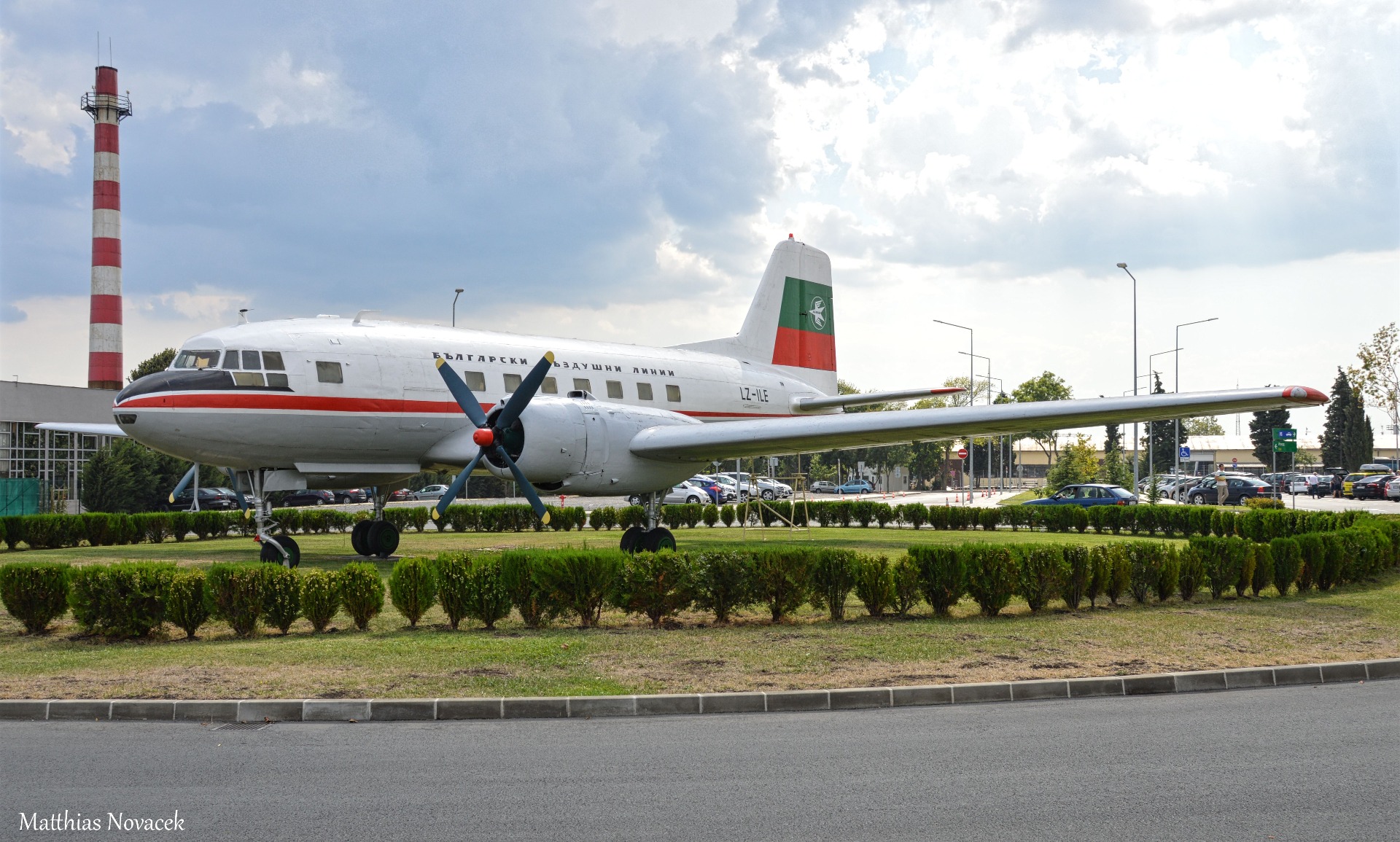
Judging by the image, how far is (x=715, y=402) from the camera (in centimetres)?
2750

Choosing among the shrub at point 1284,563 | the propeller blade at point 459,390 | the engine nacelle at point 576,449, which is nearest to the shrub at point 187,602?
the engine nacelle at point 576,449

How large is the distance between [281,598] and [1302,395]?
50.9 feet

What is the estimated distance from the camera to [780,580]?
1449cm

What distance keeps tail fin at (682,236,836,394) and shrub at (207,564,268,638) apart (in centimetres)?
1847

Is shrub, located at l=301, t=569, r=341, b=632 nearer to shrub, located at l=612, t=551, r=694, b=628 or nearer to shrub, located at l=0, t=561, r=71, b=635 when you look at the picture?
shrub, located at l=0, t=561, r=71, b=635

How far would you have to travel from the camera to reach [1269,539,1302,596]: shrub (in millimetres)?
17312

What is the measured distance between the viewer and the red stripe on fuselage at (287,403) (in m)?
19.1

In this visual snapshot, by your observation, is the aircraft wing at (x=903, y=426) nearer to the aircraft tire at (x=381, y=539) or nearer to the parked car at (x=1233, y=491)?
the aircraft tire at (x=381, y=539)

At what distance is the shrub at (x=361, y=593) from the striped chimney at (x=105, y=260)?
53.4m

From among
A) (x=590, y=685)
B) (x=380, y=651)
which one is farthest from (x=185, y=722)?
(x=590, y=685)

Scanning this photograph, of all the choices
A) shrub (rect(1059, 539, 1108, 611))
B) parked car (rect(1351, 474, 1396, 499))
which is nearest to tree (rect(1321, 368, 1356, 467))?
parked car (rect(1351, 474, 1396, 499))

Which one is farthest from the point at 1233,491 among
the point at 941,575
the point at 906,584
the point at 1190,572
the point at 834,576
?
the point at 834,576

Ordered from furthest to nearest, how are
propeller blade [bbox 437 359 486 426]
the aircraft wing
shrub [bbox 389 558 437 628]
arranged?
propeller blade [bbox 437 359 486 426], the aircraft wing, shrub [bbox 389 558 437 628]

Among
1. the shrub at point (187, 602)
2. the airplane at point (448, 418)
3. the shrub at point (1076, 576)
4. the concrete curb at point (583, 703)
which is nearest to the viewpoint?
the concrete curb at point (583, 703)
